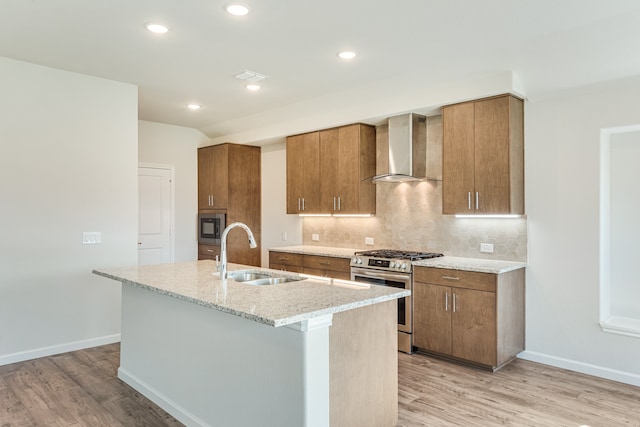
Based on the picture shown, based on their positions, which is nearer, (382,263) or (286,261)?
(382,263)

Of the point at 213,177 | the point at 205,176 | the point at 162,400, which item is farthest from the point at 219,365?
the point at 205,176

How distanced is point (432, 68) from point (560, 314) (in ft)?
8.16

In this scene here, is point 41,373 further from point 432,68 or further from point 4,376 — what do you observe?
point 432,68

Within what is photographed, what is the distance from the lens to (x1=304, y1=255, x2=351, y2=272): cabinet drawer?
4.79 metres

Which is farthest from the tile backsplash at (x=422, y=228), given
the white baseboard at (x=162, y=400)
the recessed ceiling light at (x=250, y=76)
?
the white baseboard at (x=162, y=400)

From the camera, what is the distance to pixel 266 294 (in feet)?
7.91

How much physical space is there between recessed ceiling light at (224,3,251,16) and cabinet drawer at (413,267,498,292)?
8.83ft

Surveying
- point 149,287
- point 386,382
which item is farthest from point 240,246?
point 386,382

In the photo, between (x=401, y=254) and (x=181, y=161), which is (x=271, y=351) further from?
(x=181, y=161)

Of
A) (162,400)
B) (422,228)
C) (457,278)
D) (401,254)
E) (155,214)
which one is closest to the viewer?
(162,400)

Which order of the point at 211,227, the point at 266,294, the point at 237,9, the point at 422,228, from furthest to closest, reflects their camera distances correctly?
the point at 211,227, the point at 422,228, the point at 237,9, the point at 266,294

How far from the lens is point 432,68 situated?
3.89m

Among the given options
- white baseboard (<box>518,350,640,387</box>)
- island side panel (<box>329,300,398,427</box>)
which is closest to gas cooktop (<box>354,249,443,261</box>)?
white baseboard (<box>518,350,640,387</box>)

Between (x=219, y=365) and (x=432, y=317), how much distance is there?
2.23 meters
